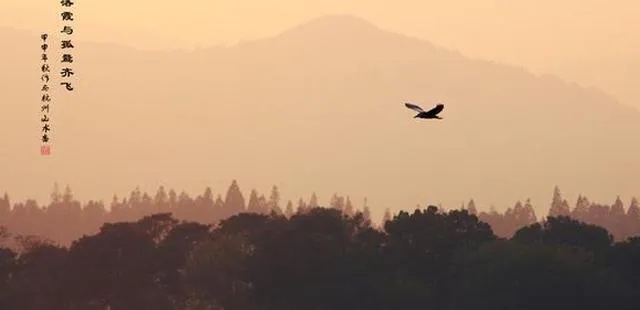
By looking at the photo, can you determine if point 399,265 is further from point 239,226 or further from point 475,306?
point 239,226

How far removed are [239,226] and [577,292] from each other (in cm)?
3702

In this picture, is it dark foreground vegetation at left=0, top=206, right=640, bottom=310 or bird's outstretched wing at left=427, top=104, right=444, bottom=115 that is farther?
dark foreground vegetation at left=0, top=206, right=640, bottom=310

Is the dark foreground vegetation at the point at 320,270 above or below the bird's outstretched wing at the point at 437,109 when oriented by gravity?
above

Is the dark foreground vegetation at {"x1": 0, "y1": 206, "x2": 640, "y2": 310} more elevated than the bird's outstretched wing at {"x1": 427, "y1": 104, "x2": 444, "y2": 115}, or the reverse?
the dark foreground vegetation at {"x1": 0, "y1": 206, "x2": 640, "y2": 310}

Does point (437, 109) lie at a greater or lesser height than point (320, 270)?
lesser

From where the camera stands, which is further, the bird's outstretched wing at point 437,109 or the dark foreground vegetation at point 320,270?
the dark foreground vegetation at point 320,270

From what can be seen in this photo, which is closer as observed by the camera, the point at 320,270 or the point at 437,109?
the point at 437,109

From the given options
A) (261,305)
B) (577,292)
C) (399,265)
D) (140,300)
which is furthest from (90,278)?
(577,292)

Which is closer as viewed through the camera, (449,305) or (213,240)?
(449,305)

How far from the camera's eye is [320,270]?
418ft

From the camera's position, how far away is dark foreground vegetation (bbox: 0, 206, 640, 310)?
125938 millimetres

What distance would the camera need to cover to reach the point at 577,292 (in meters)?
125

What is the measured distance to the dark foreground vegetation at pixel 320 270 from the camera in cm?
12594

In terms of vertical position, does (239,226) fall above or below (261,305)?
above
